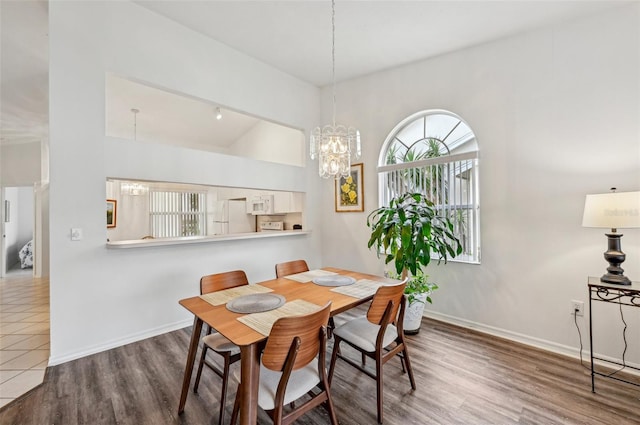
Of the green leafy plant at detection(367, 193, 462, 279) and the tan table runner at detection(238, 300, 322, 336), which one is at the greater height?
the green leafy plant at detection(367, 193, 462, 279)

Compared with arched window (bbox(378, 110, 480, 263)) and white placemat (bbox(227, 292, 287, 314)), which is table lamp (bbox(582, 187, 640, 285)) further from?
white placemat (bbox(227, 292, 287, 314))

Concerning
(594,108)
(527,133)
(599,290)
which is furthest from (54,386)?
(594,108)

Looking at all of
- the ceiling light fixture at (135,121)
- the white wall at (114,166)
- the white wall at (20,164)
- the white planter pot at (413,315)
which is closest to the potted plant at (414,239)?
the white planter pot at (413,315)

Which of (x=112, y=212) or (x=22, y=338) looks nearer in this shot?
(x=22, y=338)

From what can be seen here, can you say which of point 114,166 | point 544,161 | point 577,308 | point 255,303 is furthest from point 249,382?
point 544,161

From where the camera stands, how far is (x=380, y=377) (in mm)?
1731

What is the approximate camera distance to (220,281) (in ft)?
7.25

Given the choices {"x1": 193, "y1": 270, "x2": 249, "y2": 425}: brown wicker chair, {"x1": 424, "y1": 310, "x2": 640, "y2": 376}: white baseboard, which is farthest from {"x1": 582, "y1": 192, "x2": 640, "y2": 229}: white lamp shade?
{"x1": 193, "y1": 270, "x2": 249, "y2": 425}: brown wicker chair

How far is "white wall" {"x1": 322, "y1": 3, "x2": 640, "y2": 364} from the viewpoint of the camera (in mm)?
2334

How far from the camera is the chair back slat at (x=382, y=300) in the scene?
5.58 feet

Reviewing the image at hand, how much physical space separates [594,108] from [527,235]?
125 cm

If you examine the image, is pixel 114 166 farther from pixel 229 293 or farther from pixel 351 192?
pixel 351 192

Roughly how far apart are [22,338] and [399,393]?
3768mm

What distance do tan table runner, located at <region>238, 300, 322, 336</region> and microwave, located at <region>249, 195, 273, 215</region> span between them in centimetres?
353
